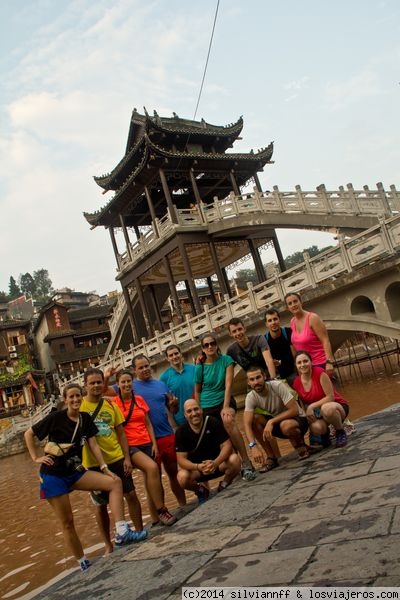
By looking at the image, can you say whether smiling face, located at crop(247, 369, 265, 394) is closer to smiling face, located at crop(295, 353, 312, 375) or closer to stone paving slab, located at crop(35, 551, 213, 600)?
smiling face, located at crop(295, 353, 312, 375)

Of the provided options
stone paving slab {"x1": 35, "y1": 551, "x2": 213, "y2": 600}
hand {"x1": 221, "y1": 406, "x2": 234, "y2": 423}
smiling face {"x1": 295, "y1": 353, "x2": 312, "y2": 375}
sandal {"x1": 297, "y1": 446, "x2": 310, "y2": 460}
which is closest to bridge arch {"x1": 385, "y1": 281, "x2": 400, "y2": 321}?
smiling face {"x1": 295, "y1": 353, "x2": 312, "y2": 375}

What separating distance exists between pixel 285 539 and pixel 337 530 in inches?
13.2

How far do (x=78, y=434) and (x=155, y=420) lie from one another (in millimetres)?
1131

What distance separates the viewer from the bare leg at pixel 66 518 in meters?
4.52

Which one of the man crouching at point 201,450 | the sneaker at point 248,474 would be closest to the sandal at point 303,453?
the sneaker at point 248,474

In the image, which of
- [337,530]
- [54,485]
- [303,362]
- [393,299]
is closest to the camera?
[337,530]

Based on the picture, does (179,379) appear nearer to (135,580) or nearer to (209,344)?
(209,344)

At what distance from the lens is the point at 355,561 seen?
226 cm

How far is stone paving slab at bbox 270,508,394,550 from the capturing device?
8.47 ft

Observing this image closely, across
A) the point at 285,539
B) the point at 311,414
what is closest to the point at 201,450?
the point at 311,414

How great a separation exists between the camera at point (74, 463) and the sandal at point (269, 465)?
1.99 metres

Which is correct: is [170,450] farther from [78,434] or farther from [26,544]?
[26,544]

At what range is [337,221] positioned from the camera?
15.4 meters

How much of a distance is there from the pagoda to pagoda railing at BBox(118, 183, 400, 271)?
0.07 metres
